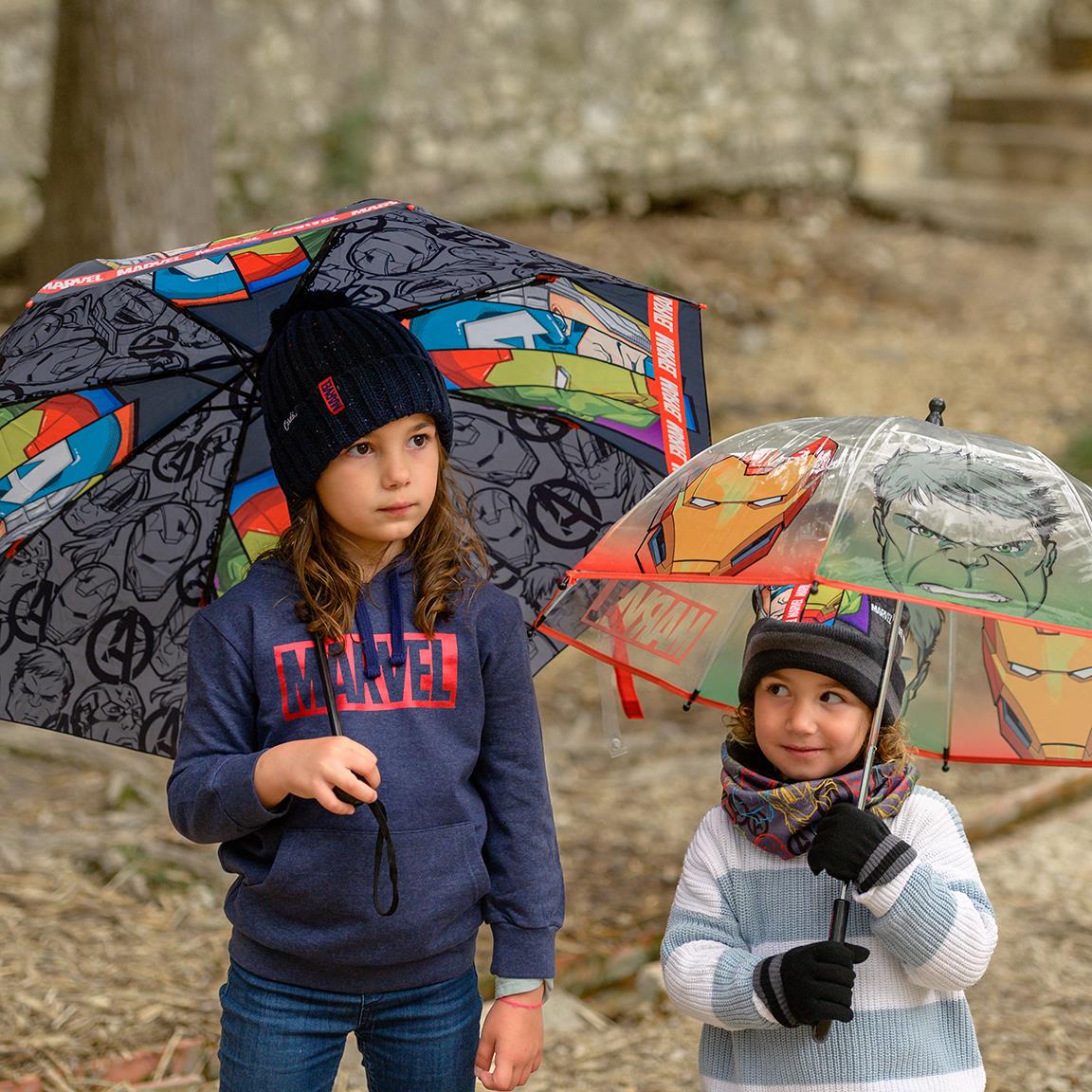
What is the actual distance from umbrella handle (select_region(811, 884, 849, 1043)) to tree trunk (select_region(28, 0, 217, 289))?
12.0ft

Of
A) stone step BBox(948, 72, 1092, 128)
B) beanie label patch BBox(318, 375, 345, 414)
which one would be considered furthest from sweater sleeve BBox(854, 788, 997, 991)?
stone step BBox(948, 72, 1092, 128)

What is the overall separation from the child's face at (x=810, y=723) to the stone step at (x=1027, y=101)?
9402mm

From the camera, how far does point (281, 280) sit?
2223mm

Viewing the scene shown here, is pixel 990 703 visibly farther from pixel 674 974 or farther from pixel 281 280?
pixel 281 280

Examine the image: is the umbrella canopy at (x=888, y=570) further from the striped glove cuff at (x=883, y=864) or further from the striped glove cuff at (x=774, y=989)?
the striped glove cuff at (x=774, y=989)

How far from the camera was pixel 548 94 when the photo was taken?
9.09m

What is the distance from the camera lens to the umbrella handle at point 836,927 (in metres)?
1.89

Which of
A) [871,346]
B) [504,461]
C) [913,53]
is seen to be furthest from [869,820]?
[913,53]

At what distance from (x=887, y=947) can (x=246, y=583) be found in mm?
1041

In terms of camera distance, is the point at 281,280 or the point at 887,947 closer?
the point at 887,947

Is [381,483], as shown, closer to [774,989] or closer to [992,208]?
[774,989]

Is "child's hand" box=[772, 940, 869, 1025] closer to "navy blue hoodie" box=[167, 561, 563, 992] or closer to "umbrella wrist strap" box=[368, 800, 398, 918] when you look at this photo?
"navy blue hoodie" box=[167, 561, 563, 992]

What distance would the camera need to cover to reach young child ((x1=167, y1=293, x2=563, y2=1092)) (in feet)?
6.23

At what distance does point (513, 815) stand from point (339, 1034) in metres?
0.40
